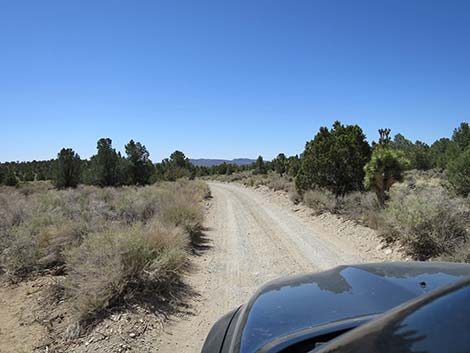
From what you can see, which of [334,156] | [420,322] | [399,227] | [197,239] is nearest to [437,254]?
[399,227]

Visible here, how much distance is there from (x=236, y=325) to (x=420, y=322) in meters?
1.35

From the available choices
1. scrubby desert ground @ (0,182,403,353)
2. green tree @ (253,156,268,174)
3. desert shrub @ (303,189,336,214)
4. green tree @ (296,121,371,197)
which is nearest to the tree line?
green tree @ (296,121,371,197)

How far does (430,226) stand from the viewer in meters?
8.11

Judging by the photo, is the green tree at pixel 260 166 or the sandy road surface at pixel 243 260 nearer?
the sandy road surface at pixel 243 260

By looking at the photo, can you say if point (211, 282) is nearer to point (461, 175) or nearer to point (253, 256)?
point (253, 256)

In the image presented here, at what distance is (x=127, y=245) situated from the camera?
6.31 meters

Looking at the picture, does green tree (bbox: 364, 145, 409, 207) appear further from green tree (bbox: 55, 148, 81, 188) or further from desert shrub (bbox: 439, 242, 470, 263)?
green tree (bbox: 55, 148, 81, 188)

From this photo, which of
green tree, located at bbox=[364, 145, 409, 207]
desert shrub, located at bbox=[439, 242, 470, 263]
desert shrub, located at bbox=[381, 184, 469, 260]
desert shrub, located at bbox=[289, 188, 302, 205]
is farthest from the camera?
desert shrub, located at bbox=[289, 188, 302, 205]

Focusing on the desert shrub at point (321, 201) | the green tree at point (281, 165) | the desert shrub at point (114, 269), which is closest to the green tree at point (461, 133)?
the green tree at point (281, 165)

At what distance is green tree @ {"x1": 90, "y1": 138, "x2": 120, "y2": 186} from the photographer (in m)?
29.4

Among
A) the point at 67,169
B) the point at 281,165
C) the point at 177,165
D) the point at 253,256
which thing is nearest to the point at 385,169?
the point at 253,256

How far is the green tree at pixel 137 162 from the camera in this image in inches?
1282

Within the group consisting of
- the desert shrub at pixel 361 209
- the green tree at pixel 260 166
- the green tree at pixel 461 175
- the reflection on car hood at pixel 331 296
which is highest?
the green tree at pixel 260 166

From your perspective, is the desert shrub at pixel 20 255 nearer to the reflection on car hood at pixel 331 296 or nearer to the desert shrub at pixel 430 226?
the reflection on car hood at pixel 331 296
